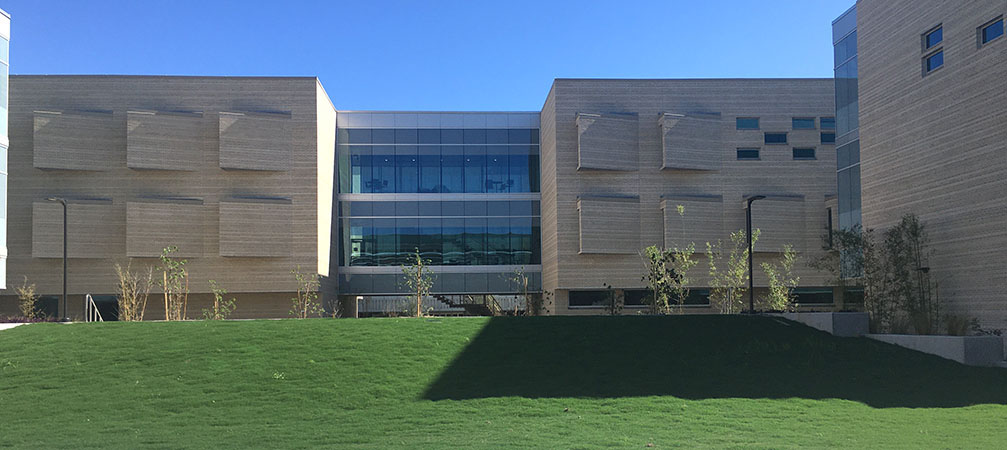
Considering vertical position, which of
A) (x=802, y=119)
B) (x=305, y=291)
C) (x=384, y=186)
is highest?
(x=802, y=119)

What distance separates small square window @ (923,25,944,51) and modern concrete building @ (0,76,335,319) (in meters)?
26.5

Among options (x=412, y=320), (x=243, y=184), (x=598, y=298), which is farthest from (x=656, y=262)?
(x=243, y=184)

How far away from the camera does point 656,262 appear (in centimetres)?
3372

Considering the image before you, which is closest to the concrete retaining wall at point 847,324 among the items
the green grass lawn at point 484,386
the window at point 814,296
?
the green grass lawn at point 484,386

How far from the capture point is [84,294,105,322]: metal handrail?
3897cm

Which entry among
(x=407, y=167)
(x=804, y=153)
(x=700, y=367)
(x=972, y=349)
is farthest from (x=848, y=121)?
(x=407, y=167)

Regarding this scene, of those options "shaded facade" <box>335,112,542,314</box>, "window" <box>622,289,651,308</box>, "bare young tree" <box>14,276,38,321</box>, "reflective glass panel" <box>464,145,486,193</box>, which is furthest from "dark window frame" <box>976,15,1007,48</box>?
"bare young tree" <box>14,276,38,321</box>

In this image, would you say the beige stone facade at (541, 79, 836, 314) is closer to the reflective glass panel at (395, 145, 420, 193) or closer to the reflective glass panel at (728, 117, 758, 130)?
the reflective glass panel at (728, 117, 758, 130)

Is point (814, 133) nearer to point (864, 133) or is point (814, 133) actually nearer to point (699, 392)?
point (864, 133)

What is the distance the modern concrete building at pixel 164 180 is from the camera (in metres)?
38.4

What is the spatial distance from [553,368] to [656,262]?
16224 millimetres

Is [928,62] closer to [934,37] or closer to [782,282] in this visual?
[934,37]

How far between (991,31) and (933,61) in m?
2.22

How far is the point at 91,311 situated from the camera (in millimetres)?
39531
